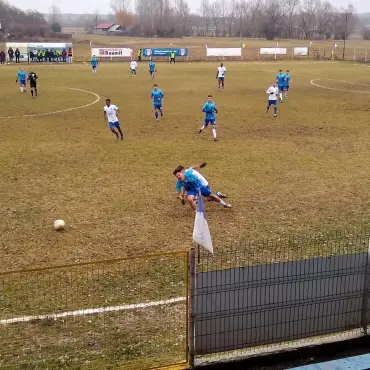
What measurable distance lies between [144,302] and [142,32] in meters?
137

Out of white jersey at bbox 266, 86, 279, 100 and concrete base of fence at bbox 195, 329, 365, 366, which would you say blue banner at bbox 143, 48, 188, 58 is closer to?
white jersey at bbox 266, 86, 279, 100

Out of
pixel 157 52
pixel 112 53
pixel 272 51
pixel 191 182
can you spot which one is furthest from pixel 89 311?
pixel 272 51

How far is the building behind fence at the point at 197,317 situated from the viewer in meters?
7.00

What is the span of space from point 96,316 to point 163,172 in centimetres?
892

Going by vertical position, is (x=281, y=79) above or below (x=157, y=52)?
below

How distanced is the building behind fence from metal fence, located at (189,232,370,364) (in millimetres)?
14

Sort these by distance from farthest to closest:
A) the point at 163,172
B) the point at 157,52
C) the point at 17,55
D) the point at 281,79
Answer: the point at 157,52 → the point at 17,55 → the point at 281,79 → the point at 163,172

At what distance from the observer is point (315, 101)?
32.4m

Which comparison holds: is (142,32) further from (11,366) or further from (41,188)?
(11,366)

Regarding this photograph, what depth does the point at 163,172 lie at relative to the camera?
17.0 metres

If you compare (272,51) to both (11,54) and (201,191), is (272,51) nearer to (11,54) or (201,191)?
(11,54)

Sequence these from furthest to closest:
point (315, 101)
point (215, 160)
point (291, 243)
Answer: point (315, 101), point (215, 160), point (291, 243)

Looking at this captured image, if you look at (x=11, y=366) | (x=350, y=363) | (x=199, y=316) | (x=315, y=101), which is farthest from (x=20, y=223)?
(x=315, y=101)

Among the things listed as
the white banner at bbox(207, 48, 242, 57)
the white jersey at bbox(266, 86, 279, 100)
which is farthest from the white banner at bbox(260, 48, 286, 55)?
the white jersey at bbox(266, 86, 279, 100)
